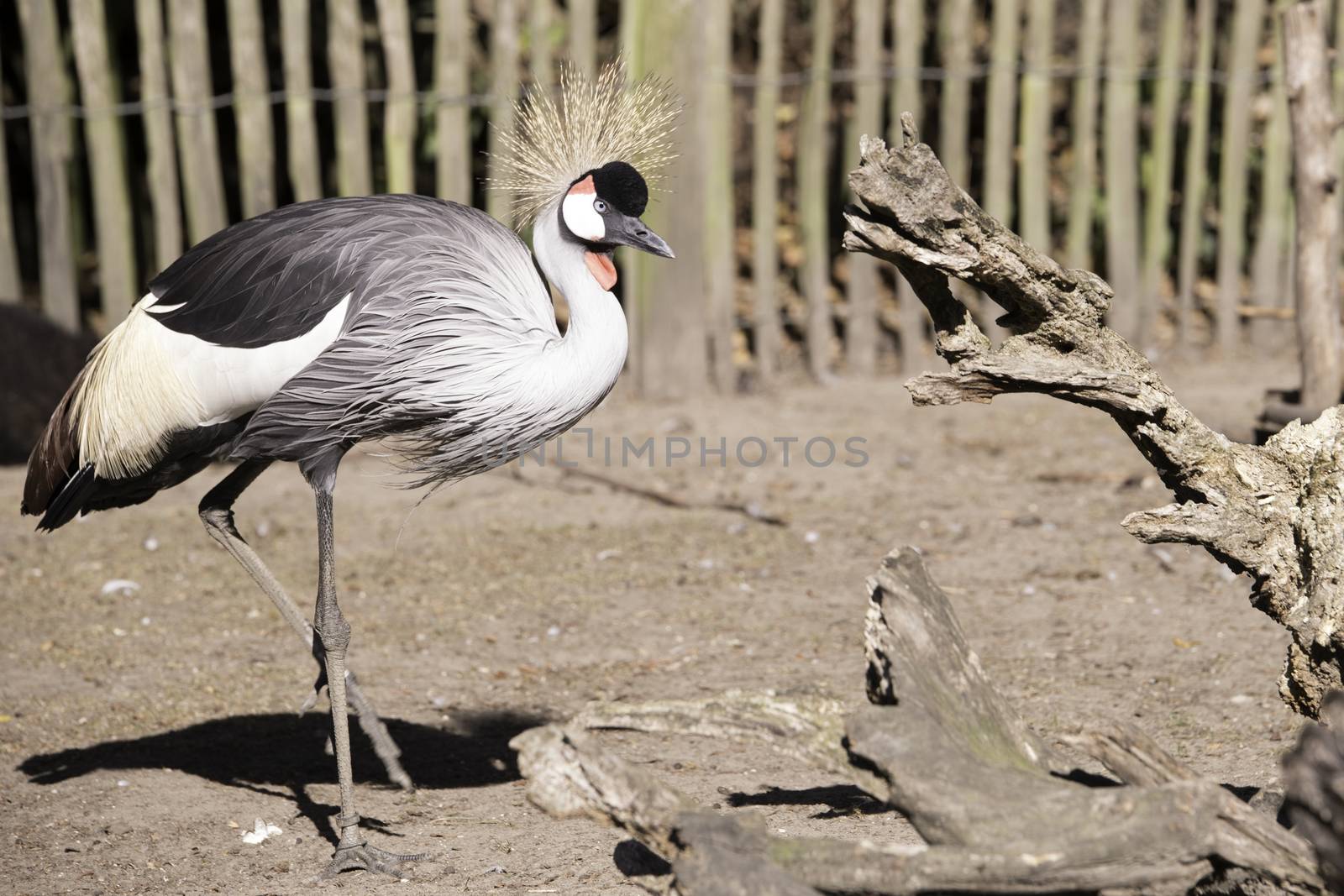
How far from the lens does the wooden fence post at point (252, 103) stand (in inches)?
289

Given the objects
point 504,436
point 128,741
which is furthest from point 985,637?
point 128,741

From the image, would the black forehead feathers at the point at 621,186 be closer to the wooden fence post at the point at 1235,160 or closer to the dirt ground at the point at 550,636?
the dirt ground at the point at 550,636

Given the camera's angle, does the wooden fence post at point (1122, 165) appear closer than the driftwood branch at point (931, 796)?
No

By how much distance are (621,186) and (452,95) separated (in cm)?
390

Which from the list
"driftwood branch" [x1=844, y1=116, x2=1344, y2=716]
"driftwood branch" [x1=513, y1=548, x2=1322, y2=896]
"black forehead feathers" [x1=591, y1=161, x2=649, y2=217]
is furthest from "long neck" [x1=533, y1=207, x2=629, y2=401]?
"driftwood branch" [x1=513, y1=548, x2=1322, y2=896]

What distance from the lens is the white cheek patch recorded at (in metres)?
3.99

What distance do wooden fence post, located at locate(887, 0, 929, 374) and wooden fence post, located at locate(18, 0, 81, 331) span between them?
431 cm

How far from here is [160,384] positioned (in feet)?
13.4

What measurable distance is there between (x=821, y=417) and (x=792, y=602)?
8.08ft

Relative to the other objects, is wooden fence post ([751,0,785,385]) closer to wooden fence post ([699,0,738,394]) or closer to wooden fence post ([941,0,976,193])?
wooden fence post ([699,0,738,394])

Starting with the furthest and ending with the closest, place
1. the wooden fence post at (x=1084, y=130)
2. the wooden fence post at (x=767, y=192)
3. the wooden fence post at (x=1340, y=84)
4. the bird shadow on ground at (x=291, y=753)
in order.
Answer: the wooden fence post at (x=1340, y=84) < the wooden fence post at (x=1084, y=130) < the wooden fence post at (x=767, y=192) < the bird shadow on ground at (x=291, y=753)

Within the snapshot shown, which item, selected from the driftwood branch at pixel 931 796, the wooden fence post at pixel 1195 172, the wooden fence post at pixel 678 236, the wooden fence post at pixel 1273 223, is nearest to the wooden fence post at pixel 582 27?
the wooden fence post at pixel 678 236

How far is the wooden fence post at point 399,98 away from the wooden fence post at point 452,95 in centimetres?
15

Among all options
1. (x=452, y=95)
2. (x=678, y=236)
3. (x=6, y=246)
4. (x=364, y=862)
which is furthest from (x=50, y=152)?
(x=364, y=862)
